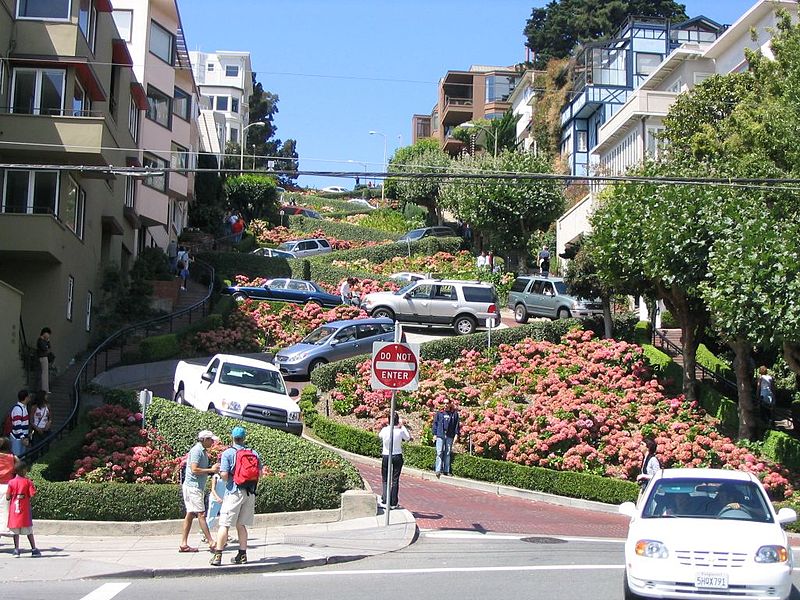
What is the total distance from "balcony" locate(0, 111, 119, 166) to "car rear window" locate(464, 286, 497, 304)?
14945 millimetres

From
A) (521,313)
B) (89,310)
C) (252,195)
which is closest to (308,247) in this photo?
(252,195)

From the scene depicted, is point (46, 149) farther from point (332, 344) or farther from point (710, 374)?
point (710, 374)

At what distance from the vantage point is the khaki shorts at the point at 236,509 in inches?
544

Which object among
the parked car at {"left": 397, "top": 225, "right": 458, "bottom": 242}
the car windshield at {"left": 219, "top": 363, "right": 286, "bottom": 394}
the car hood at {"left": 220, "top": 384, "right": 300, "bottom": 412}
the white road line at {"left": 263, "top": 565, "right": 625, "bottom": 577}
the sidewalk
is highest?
the parked car at {"left": 397, "top": 225, "right": 458, "bottom": 242}

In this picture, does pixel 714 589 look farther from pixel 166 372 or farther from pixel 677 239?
pixel 166 372

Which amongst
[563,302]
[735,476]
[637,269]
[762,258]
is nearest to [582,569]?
[735,476]

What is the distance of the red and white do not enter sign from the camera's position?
17.0m

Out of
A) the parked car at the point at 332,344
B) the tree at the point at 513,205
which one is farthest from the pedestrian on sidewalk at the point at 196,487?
the tree at the point at 513,205

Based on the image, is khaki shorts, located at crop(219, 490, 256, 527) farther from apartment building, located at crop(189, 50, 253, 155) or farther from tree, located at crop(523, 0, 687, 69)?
tree, located at crop(523, 0, 687, 69)

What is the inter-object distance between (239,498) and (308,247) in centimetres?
4711

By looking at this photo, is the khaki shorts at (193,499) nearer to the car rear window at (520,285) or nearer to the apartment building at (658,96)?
the car rear window at (520,285)

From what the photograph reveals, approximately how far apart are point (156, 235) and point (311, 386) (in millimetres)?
22867

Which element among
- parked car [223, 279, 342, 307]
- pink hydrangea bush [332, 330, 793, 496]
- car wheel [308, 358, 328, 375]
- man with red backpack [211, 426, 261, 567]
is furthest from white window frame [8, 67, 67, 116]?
man with red backpack [211, 426, 261, 567]

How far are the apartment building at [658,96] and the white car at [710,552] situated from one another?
32725mm
